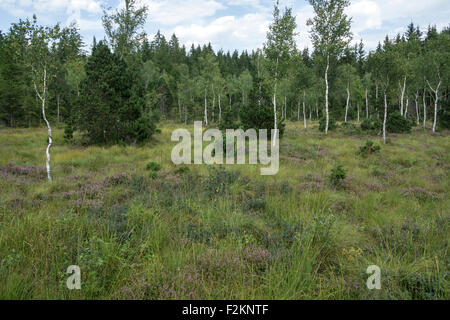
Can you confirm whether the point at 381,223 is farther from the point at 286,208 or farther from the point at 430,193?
the point at 430,193

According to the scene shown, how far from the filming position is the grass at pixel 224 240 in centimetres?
264

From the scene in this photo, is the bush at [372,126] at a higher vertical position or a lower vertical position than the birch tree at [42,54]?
lower

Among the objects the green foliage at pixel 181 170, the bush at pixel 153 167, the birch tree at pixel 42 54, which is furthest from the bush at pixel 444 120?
the birch tree at pixel 42 54

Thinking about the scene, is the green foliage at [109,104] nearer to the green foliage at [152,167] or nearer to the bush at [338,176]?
the green foliage at [152,167]

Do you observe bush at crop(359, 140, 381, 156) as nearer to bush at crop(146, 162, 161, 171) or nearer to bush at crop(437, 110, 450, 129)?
Answer: bush at crop(146, 162, 161, 171)

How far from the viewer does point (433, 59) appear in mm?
24547

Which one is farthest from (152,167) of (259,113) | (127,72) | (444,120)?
(444,120)

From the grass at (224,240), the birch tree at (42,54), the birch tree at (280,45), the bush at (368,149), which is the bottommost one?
the grass at (224,240)

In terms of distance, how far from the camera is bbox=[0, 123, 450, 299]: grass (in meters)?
2.64

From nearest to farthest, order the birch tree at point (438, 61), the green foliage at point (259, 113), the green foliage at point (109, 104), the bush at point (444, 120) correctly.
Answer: the green foliage at point (109, 104) < the green foliage at point (259, 113) < the birch tree at point (438, 61) < the bush at point (444, 120)

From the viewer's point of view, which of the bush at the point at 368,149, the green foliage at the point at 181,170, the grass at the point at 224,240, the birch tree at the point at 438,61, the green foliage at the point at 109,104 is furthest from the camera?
the birch tree at the point at 438,61

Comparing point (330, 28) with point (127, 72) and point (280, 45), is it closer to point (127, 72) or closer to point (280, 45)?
point (280, 45)

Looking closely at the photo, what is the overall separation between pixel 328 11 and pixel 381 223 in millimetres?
24895

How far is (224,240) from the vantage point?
3.77 metres
